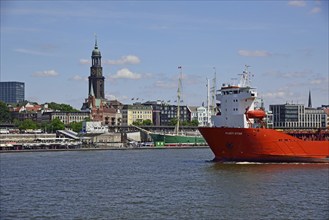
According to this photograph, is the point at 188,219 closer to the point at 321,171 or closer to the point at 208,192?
the point at 208,192

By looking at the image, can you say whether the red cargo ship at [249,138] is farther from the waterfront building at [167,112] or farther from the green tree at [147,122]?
the waterfront building at [167,112]

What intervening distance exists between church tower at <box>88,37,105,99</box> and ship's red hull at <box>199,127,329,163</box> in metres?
112

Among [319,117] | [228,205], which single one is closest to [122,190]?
[228,205]

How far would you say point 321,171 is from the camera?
144ft

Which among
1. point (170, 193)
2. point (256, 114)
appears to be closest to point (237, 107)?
point (256, 114)

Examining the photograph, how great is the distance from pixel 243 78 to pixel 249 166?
10.1m

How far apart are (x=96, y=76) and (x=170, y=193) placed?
130241 mm

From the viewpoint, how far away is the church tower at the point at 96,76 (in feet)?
529

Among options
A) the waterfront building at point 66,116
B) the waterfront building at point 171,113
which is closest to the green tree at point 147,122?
the waterfront building at point 171,113

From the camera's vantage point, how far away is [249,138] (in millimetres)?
49094

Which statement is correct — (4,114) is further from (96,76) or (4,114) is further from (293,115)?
(293,115)

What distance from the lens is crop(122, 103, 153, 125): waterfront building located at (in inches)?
6381

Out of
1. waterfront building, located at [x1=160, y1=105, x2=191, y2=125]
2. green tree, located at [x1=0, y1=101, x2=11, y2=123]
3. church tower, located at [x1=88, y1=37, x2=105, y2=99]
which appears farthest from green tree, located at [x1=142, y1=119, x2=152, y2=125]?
green tree, located at [x1=0, y1=101, x2=11, y2=123]

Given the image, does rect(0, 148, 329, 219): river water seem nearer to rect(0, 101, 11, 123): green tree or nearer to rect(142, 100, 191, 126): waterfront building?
rect(0, 101, 11, 123): green tree
